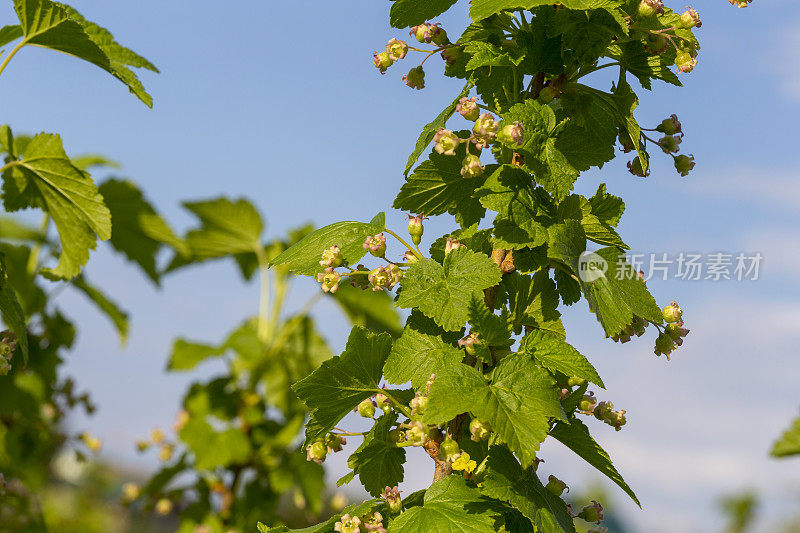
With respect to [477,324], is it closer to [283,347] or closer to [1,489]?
[1,489]

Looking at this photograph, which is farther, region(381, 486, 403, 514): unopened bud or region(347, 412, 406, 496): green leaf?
region(347, 412, 406, 496): green leaf

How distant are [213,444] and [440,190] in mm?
2916

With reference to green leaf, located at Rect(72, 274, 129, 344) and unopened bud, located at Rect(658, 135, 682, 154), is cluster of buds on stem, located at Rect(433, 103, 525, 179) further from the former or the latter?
green leaf, located at Rect(72, 274, 129, 344)

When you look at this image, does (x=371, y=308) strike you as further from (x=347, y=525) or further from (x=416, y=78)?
(x=347, y=525)

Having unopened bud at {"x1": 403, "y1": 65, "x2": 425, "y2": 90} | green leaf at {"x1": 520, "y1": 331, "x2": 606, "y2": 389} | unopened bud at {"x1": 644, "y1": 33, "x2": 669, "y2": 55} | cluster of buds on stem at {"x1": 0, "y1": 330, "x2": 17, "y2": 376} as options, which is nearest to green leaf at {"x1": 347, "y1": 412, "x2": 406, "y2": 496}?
green leaf at {"x1": 520, "y1": 331, "x2": 606, "y2": 389}

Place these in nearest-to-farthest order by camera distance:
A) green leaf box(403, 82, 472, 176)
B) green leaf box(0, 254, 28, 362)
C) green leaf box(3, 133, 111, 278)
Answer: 1. green leaf box(403, 82, 472, 176)
2. green leaf box(0, 254, 28, 362)
3. green leaf box(3, 133, 111, 278)

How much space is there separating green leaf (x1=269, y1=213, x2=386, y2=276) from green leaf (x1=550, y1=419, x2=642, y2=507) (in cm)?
67

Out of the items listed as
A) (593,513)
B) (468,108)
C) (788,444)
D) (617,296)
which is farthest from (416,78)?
(788,444)

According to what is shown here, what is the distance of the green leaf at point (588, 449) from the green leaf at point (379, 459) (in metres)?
0.42

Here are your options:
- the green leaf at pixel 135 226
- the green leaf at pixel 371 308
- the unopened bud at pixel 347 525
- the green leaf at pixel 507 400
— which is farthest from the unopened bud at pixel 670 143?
the green leaf at pixel 135 226

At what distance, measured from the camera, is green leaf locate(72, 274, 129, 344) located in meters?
4.65

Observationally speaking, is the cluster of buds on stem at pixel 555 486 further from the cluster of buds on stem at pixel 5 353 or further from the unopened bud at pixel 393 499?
the cluster of buds on stem at pixel 5 353

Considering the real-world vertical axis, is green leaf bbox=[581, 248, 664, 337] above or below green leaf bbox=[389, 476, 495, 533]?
above

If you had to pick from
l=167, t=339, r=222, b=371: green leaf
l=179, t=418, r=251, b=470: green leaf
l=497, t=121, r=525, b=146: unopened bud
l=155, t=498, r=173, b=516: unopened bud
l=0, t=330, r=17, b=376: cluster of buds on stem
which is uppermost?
l=497, t=121, r=525, b=146: unopened bud
